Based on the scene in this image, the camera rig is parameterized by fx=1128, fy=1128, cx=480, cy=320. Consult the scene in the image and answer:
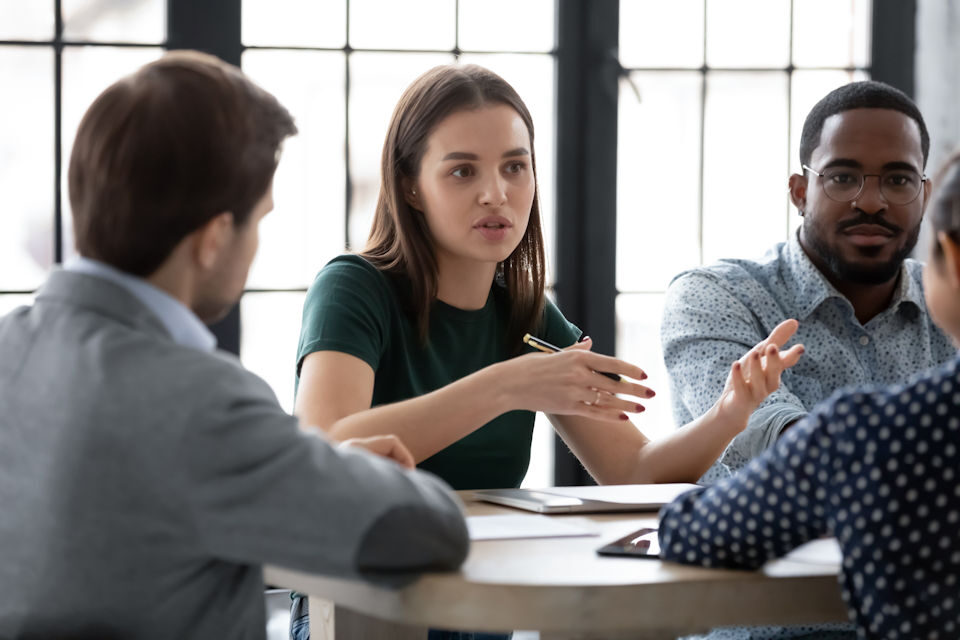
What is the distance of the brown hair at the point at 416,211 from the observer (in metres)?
1.91

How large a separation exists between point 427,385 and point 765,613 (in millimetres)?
928

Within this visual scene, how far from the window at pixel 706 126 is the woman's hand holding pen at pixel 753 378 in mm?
1451

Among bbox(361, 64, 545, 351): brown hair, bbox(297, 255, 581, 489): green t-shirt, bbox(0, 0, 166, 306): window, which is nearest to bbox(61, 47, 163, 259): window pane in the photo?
bbox(0, 0, 166, 306): window

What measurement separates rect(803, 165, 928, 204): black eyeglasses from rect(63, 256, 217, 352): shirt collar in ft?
4.70

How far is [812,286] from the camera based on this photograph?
2.12 m

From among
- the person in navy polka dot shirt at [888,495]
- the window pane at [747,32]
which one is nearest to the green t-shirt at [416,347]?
the person in navy polka dot shirt at [888,495]

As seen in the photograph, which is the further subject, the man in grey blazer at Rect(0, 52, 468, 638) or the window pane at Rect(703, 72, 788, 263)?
the window pane at Rect(703, 72, 788, 263)

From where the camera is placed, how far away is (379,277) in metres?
1.87

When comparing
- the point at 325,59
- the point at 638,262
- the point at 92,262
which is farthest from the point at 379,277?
the point at 638,262

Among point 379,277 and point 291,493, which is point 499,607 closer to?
point 291,493

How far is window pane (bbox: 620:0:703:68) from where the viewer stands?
3.10 meters

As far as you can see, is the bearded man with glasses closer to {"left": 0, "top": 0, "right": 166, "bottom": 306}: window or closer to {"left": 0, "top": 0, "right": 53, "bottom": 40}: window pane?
{"left": 0, "top": 0, "right": 166, "bottom": 306}: window

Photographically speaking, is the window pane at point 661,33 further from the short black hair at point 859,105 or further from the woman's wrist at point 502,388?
the woman's wrist at point 502,388

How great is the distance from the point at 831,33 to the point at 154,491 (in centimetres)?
284
